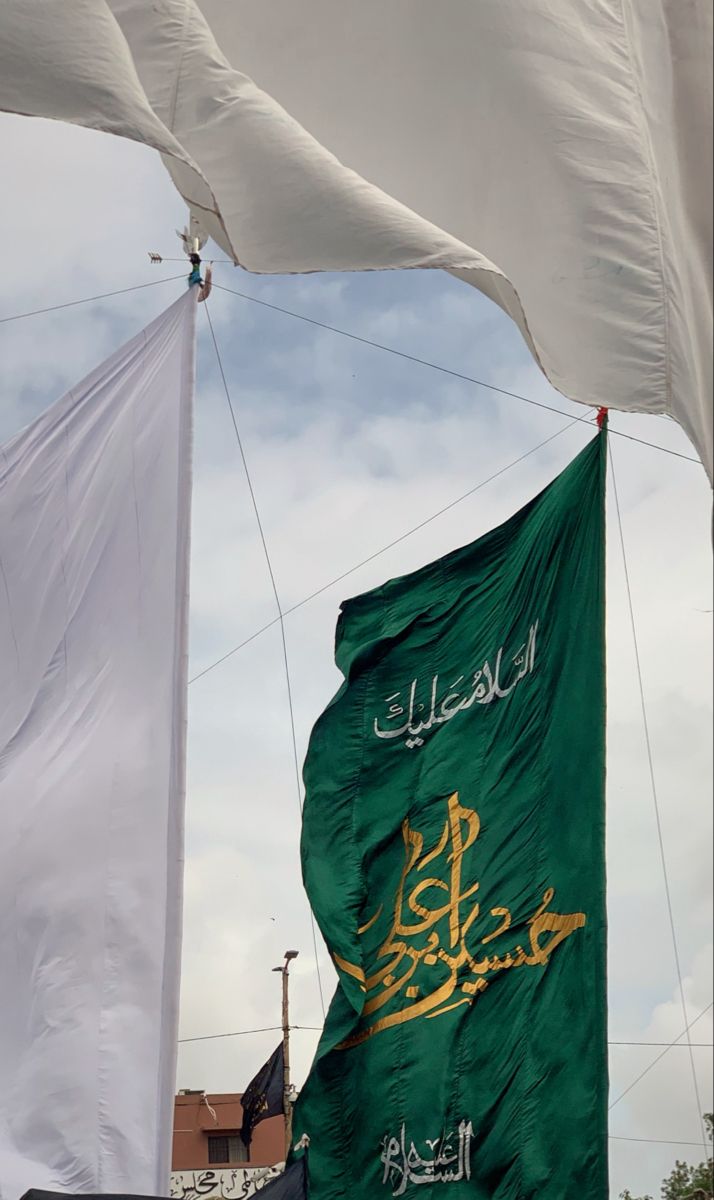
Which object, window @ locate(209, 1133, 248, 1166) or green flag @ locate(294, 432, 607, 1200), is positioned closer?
green flag @ locate(294, 432, 607, 1200)

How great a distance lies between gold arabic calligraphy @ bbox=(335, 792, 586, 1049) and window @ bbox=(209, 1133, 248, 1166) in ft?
111

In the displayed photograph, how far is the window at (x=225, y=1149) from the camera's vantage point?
130ft

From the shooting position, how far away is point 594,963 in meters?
6.32

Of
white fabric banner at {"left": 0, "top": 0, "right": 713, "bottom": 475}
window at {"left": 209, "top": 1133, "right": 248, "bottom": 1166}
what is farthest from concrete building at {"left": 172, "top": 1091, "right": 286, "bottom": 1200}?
white fabric banner at {"left": 0, "top": 0, "right": 713, "bottom": 475}

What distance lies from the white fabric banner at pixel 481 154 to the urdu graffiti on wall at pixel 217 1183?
966 inches

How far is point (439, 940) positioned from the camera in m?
7.14

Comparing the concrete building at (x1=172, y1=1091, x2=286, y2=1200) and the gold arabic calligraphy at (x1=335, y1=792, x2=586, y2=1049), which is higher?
the concrete building at (x1=172, y1=1091, x2=286, y2=1200)

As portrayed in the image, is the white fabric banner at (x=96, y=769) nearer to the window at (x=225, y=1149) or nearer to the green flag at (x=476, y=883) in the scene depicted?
the green flag at (x=476, y=883)

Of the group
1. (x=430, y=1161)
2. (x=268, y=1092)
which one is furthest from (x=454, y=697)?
(x=268, y=1092)

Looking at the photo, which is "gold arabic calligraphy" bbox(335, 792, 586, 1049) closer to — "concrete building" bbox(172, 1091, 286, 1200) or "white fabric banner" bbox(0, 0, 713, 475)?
"white fabric banner" bbox(0, 0, 713, 475)

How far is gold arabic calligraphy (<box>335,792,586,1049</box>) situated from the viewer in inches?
262

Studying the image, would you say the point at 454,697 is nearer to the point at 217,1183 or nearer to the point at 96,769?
the point at 96,769

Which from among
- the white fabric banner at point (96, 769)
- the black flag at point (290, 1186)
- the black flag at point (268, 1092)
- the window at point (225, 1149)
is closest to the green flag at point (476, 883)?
the black flag at point (290, 1186)

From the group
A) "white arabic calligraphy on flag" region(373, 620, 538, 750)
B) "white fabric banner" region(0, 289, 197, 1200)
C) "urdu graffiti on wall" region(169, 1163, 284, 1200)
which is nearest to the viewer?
"white fabric banner" region(0, 289, 197, 1200)
